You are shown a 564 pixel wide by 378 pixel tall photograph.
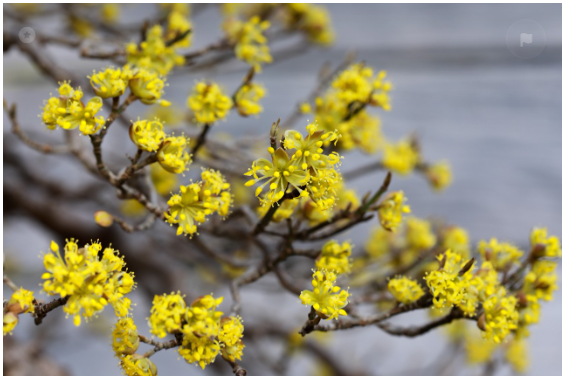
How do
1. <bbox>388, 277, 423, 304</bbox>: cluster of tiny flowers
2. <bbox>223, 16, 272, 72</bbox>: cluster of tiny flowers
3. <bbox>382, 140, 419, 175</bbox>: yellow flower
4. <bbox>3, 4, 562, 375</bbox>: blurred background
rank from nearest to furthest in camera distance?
<bbox>388, 277, 423, 304</bbox>: cluster of tiny flowers → <bbox>223, 16, 272, 72</bbox>: cluster of tiny flowers → <bbox>382, 140, 419, 175</bbox>: yellow flower → <bbox>3, 4, 562, 375</bbox>: blurred background

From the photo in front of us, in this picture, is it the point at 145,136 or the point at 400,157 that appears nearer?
the point at 145,136

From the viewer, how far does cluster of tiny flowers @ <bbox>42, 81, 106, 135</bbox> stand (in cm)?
45

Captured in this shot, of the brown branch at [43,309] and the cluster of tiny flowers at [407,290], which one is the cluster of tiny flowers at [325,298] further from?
the brown branch at [43,309]

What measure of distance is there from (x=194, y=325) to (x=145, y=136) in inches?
7.4

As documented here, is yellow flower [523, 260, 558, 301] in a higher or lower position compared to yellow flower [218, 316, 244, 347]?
lower

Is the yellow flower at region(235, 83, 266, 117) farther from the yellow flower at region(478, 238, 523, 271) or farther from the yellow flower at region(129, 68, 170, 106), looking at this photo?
the yellow flower at region(478, 238, 523, 271)

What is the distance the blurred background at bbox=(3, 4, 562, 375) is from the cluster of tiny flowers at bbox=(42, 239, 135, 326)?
2.38 feet

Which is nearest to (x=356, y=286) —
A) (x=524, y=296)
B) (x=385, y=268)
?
(x=385, y=268)

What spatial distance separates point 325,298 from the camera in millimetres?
432

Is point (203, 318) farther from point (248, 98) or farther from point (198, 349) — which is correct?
point (248, 98)

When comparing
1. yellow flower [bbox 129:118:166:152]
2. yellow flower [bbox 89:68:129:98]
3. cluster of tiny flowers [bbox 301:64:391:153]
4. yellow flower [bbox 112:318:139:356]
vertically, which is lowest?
yellow flower [bbox 112:318:139:356]

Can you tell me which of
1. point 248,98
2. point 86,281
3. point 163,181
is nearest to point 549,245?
point 248,98

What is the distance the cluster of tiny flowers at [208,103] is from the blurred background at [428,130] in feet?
2.17

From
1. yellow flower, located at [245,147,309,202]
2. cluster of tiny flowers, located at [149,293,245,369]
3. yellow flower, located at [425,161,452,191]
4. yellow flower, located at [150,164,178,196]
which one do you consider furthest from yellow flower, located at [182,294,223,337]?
yellow flower, located at [425,161,452,191]
